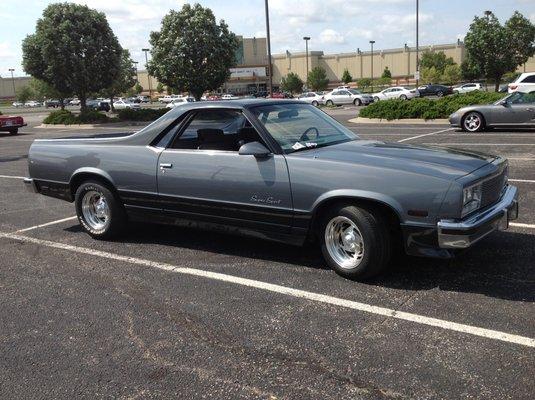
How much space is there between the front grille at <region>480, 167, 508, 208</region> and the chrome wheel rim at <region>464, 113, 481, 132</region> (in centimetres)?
1260

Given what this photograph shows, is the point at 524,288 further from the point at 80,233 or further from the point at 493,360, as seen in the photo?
the point at 80,233

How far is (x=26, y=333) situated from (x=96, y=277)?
3.79 ft

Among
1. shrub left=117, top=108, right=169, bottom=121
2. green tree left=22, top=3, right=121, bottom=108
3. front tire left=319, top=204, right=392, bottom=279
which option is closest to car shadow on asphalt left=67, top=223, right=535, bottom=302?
front tire left=319, top=204, right=392, bottom=279

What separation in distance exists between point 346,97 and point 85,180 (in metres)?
41.5

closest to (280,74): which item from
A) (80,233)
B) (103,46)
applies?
(103,46)

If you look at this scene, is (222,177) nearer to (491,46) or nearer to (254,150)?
(254,150)

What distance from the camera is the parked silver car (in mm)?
16062

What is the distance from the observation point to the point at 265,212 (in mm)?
4953

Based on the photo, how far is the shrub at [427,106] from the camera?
21.4 m

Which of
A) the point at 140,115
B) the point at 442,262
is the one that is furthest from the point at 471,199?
the point at 140,115

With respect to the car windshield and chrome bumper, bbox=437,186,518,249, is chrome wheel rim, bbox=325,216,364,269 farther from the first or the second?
the car windshield

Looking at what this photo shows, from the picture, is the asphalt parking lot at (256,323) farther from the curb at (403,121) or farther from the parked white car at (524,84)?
the parked white car at (524,84)

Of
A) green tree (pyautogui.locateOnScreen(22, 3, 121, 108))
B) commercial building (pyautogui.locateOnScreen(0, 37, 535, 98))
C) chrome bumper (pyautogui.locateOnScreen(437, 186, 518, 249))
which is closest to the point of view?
chrome bumper (pyautogui.locateOnScreen(437, 186, 518, 249))

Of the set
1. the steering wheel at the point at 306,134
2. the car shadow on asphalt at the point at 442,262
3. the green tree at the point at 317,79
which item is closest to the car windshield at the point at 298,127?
the steering wheel at the point at 306,134
